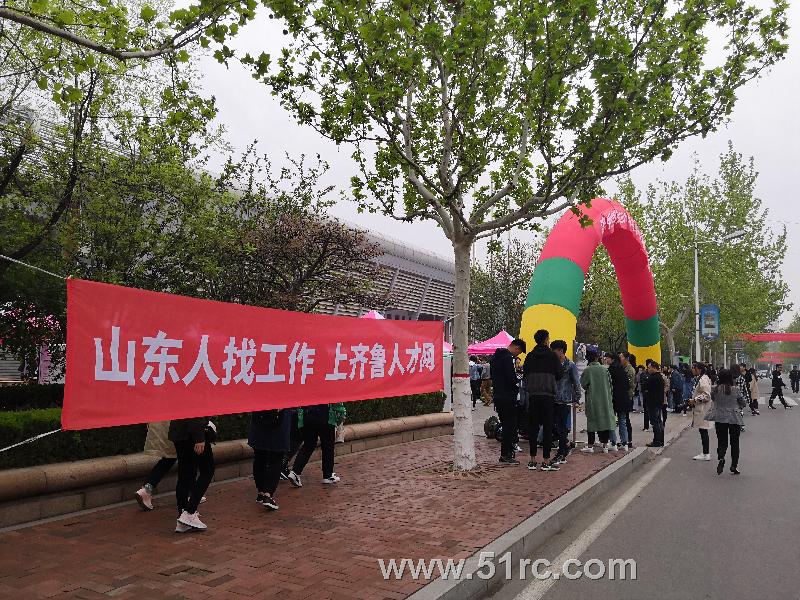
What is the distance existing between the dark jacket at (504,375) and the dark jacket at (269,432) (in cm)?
384

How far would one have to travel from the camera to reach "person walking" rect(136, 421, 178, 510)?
6.30 m

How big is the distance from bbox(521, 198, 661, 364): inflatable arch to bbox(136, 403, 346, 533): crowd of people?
212 inches

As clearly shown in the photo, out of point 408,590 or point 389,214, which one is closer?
point 408,590

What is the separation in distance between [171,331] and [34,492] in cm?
228

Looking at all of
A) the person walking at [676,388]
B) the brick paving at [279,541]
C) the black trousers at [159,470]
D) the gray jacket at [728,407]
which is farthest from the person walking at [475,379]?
the black trousers at [159,470]

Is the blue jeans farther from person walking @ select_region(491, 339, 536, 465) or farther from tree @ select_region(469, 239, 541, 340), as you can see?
tree @ select_region(469, 239, 541, 340)

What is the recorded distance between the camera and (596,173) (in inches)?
342

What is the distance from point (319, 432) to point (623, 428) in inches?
249

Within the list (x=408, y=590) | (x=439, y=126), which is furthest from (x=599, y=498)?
(x=439, y=126)

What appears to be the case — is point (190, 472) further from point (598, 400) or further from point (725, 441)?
point (725, 441)

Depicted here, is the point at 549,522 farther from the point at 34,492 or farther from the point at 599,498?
the point at 34,492

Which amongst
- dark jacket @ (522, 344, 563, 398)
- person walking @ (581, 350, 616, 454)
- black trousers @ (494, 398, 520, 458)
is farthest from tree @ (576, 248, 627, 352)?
dark jacket @ (522, 344, 563, 398)

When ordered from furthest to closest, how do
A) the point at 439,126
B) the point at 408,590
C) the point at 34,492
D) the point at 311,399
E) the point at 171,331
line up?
the point at 439,126 → the point at 311,399 → the point at 34,492 → the point at 171,331 → the point at 408,590

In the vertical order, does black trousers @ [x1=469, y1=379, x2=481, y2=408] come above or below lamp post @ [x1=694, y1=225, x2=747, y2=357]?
below
